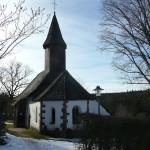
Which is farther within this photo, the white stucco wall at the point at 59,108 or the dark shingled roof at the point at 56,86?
the dark shingled roof at the point at 56,86

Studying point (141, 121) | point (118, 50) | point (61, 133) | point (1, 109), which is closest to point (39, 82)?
point (61, 133)

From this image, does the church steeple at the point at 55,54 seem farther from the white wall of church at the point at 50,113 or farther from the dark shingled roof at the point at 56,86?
the white wall of church at the point at 50,113

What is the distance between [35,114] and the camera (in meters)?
34.9

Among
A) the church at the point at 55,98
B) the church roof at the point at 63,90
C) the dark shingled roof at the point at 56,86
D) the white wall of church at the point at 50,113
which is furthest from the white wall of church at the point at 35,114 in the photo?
the white wall of church at the point at 50,113

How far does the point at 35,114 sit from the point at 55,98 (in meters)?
4.20

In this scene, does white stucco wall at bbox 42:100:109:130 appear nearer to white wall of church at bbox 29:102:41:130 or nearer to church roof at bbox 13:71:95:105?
church roof at bbox 13:71:95:105

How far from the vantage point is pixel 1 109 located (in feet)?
56.1

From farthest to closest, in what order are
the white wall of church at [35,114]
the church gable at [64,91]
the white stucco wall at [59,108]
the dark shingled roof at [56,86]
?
the white wall of church at [35,114] < the dark shingled roof at [56,86] < the church gable at [64,91] < the white stucco wall at [59,108]

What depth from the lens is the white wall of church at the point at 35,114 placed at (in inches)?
1312

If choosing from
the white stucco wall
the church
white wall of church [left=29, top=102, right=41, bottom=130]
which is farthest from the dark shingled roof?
white wall of church [left=29, top=102, right=41, bottom=130]

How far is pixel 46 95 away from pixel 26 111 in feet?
26.4

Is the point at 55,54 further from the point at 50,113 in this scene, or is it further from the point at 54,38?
the point at 50,113

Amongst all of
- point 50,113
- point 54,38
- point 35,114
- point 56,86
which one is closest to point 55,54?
point 54,38

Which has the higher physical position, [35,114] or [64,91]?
[64,91]
